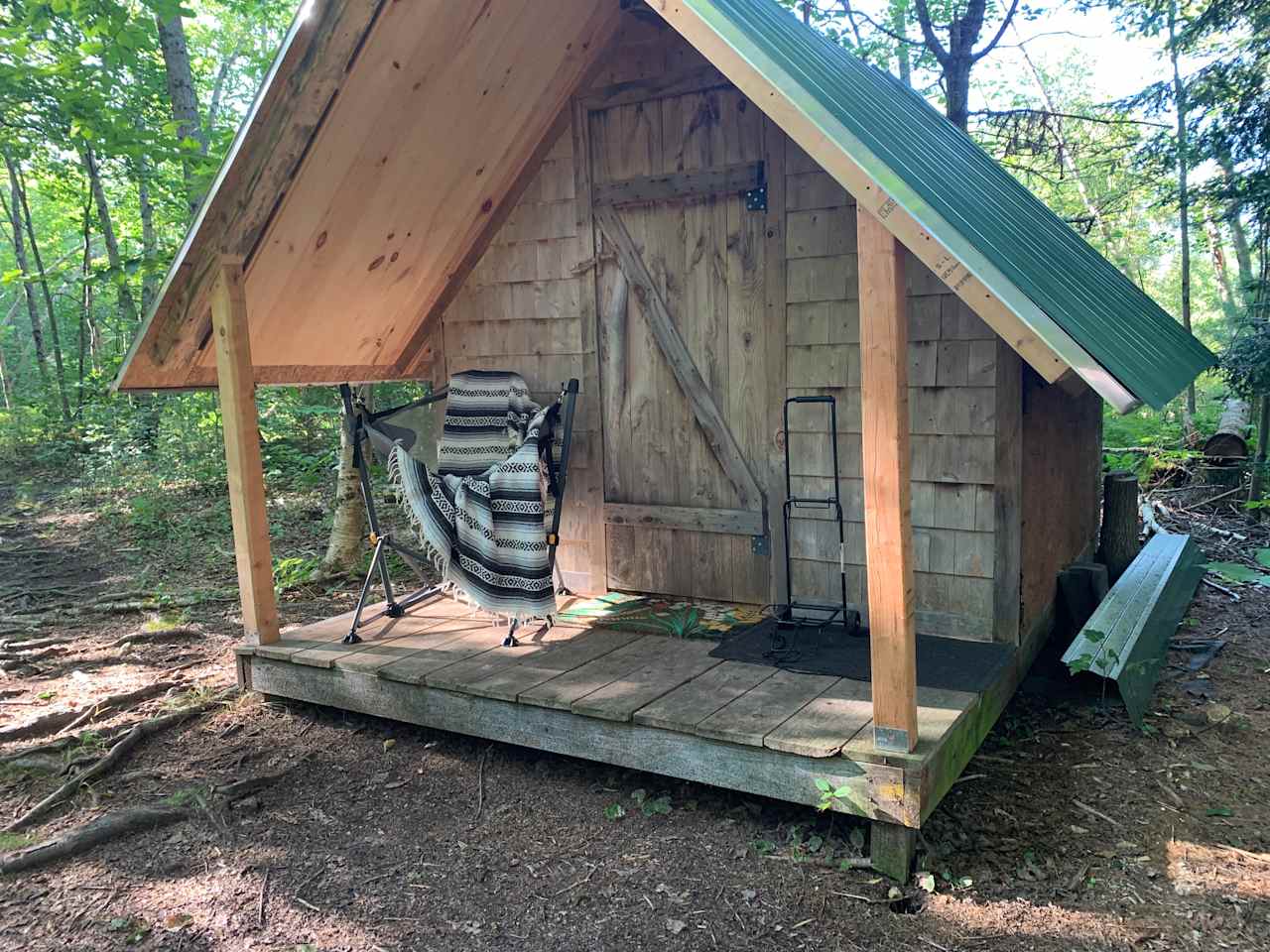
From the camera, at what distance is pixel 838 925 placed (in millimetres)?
2398

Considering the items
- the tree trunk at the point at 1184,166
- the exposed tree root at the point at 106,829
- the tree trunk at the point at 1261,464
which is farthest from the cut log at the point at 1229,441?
the exposed tree root at the point at 106,829

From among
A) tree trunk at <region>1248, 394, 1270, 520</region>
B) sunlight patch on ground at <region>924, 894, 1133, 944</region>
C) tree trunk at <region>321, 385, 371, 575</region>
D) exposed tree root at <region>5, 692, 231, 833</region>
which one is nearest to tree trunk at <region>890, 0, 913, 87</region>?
tree trunk at <region>1248, 394, 1270, 520</region>

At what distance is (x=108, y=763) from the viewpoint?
3428 millimetres

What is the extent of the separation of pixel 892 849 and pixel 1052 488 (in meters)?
2.49

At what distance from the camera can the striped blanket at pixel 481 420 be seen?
4.37m

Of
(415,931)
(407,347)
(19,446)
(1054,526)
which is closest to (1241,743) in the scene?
(1054,526)

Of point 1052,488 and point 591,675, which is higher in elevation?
point 1052,488

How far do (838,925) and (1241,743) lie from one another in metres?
2.26

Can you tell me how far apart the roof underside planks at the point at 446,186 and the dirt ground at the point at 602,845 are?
148 cm

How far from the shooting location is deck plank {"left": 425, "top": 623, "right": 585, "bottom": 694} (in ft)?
11.3

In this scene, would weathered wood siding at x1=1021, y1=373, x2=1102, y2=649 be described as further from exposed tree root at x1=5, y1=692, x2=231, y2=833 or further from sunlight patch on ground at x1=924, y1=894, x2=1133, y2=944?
exposed tree root at x1=5, y1=692, x2=231, y2=833

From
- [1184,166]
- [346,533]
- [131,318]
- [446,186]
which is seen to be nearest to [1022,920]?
[446,186]

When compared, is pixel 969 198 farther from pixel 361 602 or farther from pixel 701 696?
pixel 361 602

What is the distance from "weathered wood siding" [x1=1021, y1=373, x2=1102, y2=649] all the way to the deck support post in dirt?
1.55 meters
